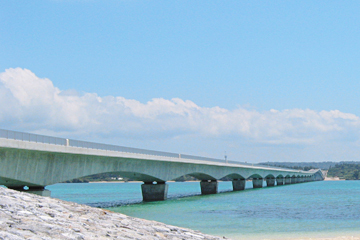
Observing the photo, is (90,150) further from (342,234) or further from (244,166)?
(244,166)

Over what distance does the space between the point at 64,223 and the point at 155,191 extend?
176 feet

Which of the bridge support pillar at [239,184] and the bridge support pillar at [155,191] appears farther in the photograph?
the bridge support pillar at [239,184]

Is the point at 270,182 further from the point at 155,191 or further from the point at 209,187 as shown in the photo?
the point at 155,191

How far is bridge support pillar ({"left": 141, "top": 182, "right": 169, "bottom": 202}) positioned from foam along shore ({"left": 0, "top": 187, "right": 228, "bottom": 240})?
1970 inches

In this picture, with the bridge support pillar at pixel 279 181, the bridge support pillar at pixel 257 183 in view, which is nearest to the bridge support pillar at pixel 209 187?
the bridge support pillar at pixel 257 183

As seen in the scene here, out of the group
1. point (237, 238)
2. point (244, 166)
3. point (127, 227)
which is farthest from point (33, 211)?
point (244, 166)

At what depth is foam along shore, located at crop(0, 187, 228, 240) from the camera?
10.9 meters

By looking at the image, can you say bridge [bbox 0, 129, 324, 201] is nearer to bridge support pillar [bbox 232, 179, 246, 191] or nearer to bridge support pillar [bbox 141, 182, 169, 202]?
bridge support pillar [bbox 141, 182, 169, 202]

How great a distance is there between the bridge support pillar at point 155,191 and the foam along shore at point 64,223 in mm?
50036

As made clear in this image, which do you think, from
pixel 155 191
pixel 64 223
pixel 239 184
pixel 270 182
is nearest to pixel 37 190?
pixel 64 223

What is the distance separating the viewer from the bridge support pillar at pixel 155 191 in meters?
65.2

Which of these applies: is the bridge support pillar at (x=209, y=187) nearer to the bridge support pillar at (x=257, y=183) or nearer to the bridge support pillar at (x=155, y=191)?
the bridge support pillar at (x=155, y=191)

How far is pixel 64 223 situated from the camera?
1216cm

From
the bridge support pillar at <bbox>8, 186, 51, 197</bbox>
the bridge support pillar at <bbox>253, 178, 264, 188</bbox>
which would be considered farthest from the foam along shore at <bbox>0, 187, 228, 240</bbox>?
the bridge support pillar at <bbox>253, 178, 264, 188</bbox>
